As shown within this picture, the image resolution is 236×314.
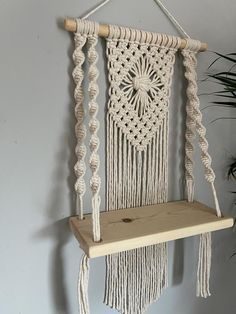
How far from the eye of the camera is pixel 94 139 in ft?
2.18

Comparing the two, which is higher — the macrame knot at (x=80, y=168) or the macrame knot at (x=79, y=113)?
the macrame knot at (x=79, y=113)

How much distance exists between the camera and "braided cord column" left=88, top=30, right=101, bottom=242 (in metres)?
0.64

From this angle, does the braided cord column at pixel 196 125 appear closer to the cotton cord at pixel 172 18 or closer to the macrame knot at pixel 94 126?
the cotton cord at pixel 172 18

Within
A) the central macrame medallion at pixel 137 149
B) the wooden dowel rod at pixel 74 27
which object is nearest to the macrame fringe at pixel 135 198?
the central macrame medallion at pixel 137 149

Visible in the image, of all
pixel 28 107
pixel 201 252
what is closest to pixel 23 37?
pixel 28 107

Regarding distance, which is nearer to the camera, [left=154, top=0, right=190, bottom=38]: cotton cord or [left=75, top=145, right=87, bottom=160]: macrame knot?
[left=75, top=145, right=87, bottom=160]: macrame knot

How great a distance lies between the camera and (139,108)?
2.63ft

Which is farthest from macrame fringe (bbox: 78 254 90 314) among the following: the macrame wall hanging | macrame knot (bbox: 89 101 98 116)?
macrame knot (bbox: 89 101 98 116)

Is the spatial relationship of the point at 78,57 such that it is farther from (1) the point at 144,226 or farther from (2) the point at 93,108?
(1) the point at 144,226

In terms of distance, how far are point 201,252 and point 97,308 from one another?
358 mm

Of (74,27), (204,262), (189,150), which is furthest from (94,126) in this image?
(204,262)

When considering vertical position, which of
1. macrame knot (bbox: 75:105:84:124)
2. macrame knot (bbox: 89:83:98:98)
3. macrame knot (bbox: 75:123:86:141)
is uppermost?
macrame knot (bbox: 89:83:98:98)

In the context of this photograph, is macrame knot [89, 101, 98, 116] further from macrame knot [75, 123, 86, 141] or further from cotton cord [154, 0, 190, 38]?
cotton cord [154, 0, 190, 38]

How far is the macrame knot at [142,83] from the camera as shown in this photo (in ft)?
2.56
